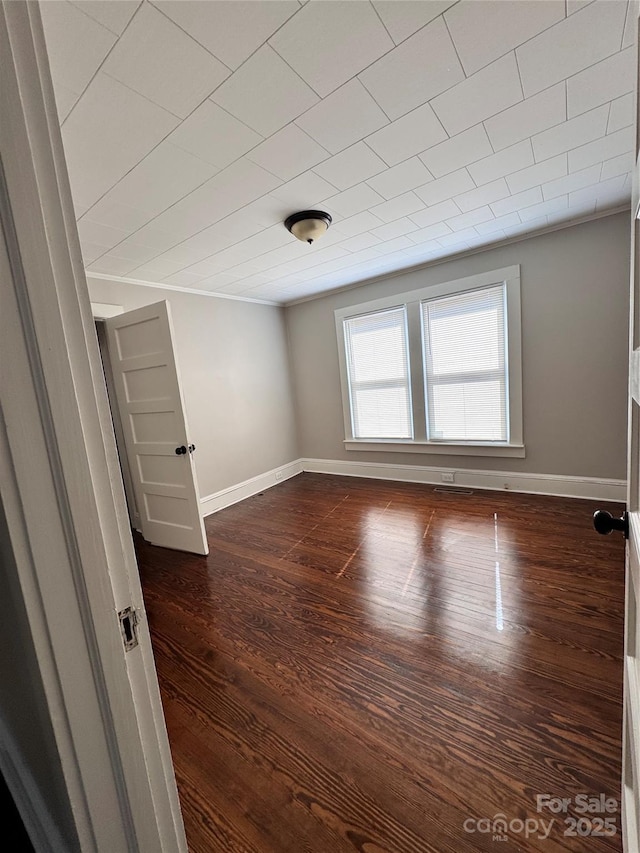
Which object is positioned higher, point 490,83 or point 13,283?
point 490,83

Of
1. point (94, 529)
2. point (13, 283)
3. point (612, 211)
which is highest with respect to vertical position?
point (612, 211)

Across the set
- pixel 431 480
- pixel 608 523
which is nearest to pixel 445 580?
pixel 608 523

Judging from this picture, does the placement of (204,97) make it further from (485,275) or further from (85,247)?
(485,275)

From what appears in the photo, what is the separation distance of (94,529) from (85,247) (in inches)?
109

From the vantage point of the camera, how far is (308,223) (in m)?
2.28

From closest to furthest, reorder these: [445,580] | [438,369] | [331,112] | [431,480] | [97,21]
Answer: [97,21] → [331,112] → [445,580] → [438,369] → [431,480]

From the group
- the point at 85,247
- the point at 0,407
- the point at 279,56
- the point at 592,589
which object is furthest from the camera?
the point at 85,247

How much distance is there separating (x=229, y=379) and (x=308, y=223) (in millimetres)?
2262

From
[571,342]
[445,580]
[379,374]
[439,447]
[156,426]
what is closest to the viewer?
[445,580]

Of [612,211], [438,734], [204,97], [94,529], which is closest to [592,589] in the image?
[438,734]

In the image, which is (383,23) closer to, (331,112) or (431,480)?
(331,112)

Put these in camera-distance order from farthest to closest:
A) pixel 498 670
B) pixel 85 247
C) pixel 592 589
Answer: pixel 85 247
pixel 592 589
pixel 498 670

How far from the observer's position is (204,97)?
4.38 feet

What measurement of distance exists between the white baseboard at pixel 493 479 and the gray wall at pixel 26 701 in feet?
12.5
